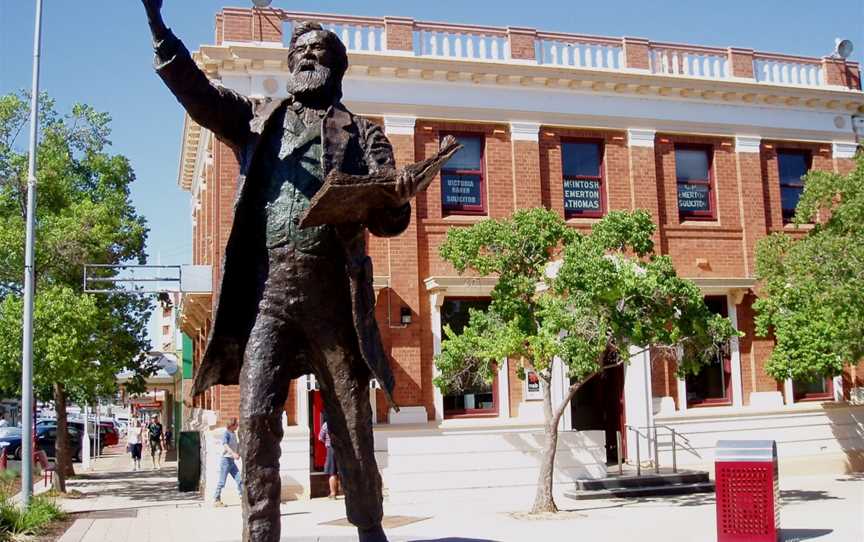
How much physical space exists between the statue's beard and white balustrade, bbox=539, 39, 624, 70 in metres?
16.1

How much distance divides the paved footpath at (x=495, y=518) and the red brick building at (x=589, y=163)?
198 cm

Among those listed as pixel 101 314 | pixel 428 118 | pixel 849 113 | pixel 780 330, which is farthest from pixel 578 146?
pixel 101 314

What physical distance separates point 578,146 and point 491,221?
6.69 meters

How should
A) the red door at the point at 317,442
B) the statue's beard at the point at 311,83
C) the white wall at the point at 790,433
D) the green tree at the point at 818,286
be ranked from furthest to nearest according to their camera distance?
1. the white wall at the point at 790,433
2. the red door at the point at 317,442
3. the green tree at the point at 818,286
4. the statue's beard at the point at 311,83

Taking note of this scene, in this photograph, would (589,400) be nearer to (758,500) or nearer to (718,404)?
(718,404)

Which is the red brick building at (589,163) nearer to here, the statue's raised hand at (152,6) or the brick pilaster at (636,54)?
the brick pilaster at (636,54)

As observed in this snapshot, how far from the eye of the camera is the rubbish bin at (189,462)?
21344mm

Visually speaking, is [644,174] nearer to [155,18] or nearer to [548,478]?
[548,478]

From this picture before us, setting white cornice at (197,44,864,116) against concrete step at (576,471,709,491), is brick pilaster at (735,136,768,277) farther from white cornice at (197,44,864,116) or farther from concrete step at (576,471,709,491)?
concrete step at (576,471,709,491)

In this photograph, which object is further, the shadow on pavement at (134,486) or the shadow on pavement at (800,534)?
the shadow on pavement at (134,486)

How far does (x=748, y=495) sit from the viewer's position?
1063cm

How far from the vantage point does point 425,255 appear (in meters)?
19.9

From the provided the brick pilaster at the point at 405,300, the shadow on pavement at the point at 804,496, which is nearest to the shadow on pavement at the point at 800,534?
the shadow on pavement at the point at 804,496

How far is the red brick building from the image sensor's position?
19406mm
